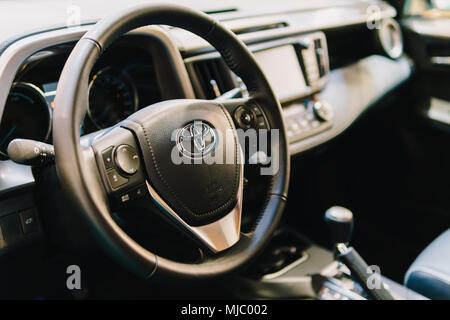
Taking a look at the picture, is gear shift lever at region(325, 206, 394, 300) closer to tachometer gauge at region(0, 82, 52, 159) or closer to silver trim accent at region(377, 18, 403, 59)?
tachometer gauge at region(0, 82, 52, 159)

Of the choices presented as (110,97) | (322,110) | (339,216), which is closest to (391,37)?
(322,110)

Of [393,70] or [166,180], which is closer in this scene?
[166,180]

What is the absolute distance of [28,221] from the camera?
97 centimetres

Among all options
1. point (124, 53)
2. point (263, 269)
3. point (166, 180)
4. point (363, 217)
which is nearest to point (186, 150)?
point (166, 180)

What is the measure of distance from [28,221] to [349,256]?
80 cm

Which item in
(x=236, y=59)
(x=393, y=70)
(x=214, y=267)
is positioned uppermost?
(x=236, y=59)

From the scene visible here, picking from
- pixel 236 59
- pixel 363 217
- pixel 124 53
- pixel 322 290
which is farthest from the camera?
pixel 363 217

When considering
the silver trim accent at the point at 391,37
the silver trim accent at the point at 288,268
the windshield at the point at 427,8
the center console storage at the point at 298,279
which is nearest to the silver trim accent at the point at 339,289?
the center console storage at the point at 298,279

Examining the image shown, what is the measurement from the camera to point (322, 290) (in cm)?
135

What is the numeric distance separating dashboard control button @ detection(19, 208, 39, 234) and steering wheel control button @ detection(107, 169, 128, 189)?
294 millimetres

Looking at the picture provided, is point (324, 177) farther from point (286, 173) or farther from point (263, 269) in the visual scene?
point (286, 173)

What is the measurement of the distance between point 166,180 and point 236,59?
0.34 meters

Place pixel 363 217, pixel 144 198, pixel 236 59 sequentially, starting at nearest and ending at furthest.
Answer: pixel 144 198 → pixel 236 59 → pixel 363 217

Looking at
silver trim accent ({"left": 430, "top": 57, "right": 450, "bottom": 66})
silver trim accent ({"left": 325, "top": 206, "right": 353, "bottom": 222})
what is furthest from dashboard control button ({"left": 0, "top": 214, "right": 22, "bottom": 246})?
silver trim accent ({"left": 430, "top": 57, "right": 450, "bottom": 66})
